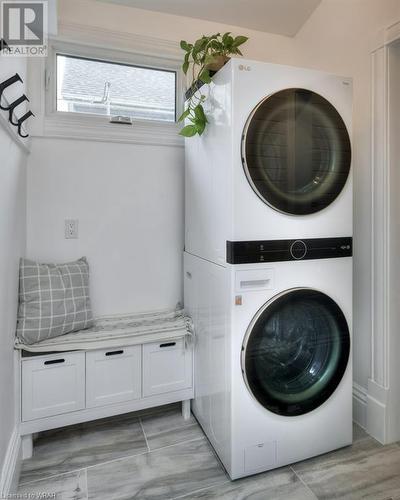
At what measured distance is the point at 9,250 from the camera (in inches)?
59.2

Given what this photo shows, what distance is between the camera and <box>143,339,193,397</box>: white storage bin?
75.7 inches

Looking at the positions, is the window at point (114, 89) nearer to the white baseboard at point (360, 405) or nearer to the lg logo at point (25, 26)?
the lg logo at point (25, 26)

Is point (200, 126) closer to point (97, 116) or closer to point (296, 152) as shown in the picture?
point (296, 152)

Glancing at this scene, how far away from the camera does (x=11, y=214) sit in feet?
5.00

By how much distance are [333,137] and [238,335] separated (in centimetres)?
105

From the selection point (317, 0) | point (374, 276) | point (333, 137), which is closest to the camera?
point (333, 137)

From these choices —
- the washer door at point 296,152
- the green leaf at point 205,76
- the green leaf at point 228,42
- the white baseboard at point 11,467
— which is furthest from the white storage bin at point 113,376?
the green leaf at point 228,42

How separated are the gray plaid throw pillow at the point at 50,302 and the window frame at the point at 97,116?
2.66ft

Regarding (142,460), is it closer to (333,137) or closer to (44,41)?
(333,137)

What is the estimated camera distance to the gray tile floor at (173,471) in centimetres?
150

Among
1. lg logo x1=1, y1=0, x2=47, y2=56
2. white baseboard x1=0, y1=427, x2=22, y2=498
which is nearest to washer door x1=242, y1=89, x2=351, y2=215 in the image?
lg logo x1=1, y1=0, x2=47, y2=56

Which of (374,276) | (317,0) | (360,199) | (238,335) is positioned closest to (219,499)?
(238,335)

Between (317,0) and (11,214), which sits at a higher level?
(317,0)

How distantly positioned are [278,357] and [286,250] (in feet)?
1.72
